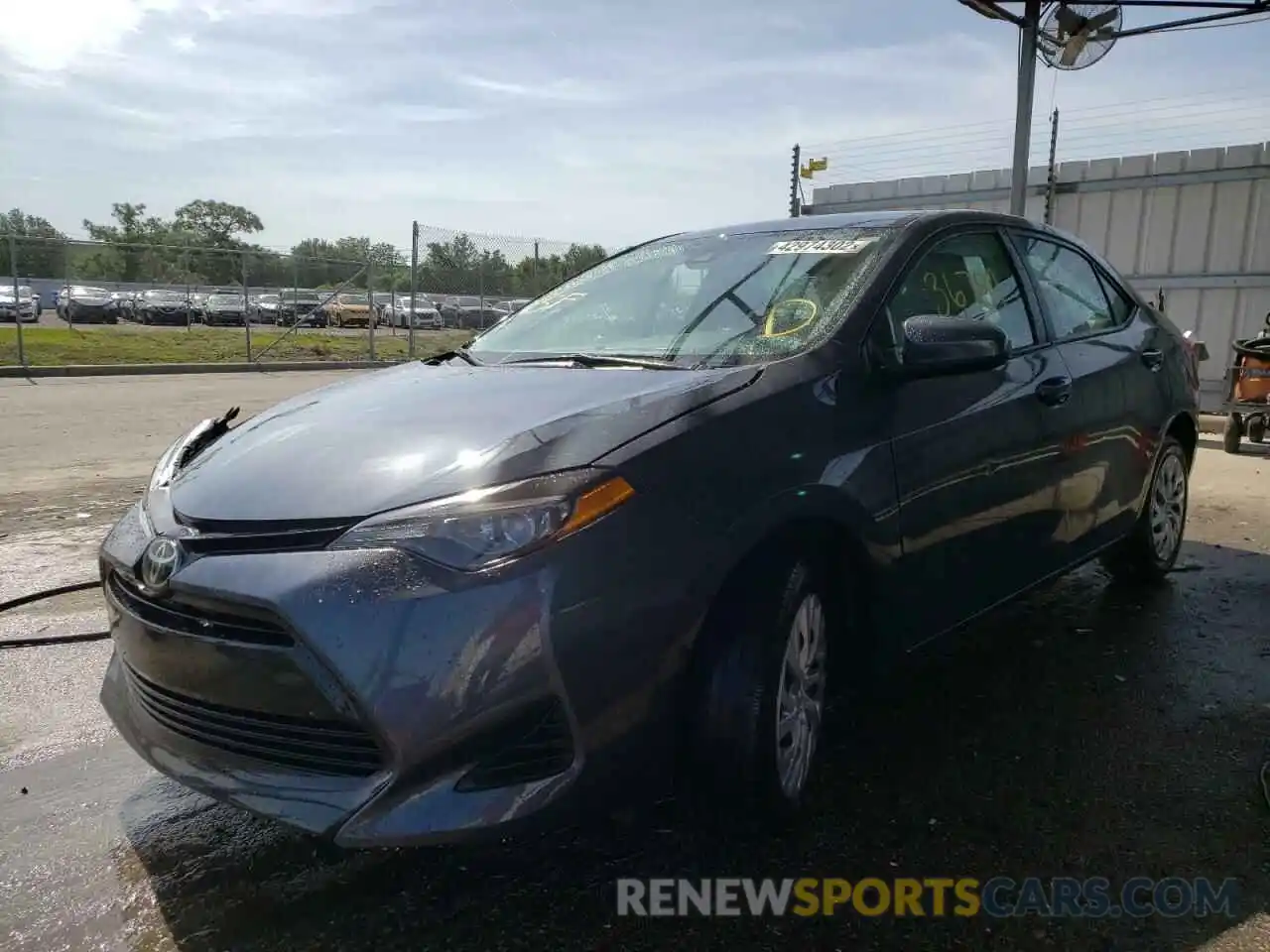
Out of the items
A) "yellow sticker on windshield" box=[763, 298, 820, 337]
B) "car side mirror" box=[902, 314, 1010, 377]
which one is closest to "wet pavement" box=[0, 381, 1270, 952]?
"car side mirror" box=[902, 314, 1010, 377]

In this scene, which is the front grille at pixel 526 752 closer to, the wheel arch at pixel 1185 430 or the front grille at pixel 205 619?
the front grille at pixel 205 619

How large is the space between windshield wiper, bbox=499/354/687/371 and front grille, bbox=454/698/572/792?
3.56ft

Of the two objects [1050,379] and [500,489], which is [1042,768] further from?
[500,489]

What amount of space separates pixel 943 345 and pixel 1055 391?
3.05 ft

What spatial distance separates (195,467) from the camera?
8.30ft

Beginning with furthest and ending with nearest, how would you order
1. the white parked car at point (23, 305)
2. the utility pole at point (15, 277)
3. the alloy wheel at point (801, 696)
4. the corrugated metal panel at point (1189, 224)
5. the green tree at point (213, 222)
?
1. the green tree at point (213, 222)
2. the white parked car at point (23, 305)
3. the utility pole at point (15, 277)
4. the corrugated metal panel at point (1189, 224)
5. the alloy wheel at point (801, 696)

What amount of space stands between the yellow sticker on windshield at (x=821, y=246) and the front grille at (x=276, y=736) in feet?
6.71

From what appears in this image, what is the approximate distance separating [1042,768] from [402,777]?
188 cm

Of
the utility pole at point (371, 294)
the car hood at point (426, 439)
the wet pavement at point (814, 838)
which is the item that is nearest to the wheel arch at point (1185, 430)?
the wet pavement at point (814, 838)

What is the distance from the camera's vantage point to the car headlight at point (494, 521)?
1.93 meters

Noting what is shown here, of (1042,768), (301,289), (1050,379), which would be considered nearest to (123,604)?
(1042,768)

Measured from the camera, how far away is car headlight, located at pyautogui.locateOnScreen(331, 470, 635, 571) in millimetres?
1928

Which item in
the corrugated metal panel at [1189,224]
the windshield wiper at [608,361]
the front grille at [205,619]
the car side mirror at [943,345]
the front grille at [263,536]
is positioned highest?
the corrugated metal panel at [1189,224]

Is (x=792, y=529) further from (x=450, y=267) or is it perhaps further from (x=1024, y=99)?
(x=450, y=267)
